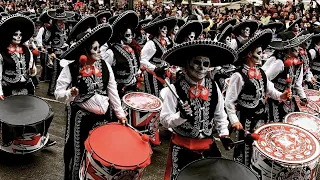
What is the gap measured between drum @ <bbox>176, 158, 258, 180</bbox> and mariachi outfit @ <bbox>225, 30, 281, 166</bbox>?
1.27 m

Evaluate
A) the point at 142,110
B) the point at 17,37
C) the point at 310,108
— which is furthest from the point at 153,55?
the point at 310,108

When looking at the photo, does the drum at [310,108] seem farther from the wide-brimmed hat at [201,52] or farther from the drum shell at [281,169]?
the wide-brimmed hat at [201,52]

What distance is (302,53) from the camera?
6512mm

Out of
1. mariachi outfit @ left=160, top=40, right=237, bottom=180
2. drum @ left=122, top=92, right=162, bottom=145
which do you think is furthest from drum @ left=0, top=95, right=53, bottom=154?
mariachi outfit @ left=160, top=40, right=237, bottom=180

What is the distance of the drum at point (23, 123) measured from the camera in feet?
16.8

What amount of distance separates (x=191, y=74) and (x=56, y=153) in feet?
9.93

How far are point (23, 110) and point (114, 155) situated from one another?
6.77ft

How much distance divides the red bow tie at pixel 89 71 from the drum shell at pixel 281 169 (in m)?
1.79

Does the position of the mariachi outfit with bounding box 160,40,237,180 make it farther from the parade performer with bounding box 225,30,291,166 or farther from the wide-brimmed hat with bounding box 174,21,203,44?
the wide-brimmed hat with bounding box 174,21,203,44

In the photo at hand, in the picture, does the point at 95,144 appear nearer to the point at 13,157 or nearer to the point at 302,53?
the point at 13,157

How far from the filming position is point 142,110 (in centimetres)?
570

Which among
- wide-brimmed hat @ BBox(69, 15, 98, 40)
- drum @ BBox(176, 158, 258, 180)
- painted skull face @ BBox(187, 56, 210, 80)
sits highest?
painted skull face @ BBox(187, 56, 210, 80)

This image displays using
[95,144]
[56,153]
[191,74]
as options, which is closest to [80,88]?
[95,144]

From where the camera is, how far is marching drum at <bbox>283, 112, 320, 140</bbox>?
4.92m
